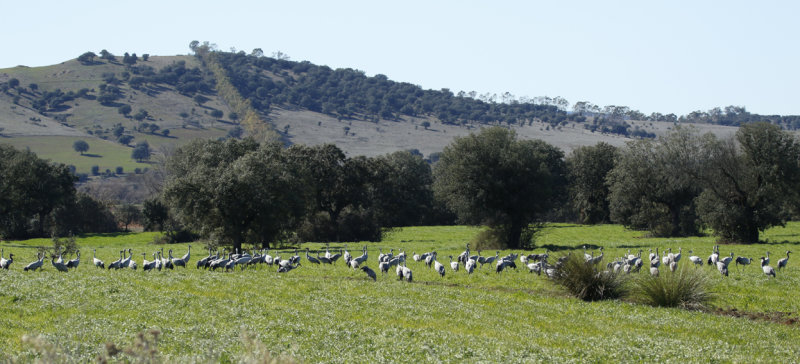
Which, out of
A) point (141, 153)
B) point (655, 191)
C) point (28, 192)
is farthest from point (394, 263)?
point (141, 153)

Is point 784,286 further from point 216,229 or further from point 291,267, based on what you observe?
point 216,229

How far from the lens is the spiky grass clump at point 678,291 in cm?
2209

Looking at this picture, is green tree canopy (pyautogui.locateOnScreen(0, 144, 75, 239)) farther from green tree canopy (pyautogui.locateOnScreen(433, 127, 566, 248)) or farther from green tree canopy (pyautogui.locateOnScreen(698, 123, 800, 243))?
green tree canopy (pyautogui.locateOnScreen(698, 123, 800, 243))

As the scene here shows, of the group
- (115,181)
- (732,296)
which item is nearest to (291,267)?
(732,296)

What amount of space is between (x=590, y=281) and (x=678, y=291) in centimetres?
276

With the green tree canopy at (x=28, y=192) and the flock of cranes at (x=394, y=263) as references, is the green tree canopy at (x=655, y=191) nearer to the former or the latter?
the flock of cranes at (x=394, y=263)

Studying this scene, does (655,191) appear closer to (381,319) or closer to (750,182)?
(750,182)

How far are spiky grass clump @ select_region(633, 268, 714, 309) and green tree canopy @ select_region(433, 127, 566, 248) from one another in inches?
1090

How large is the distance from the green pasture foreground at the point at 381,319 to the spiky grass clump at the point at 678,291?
805 mm

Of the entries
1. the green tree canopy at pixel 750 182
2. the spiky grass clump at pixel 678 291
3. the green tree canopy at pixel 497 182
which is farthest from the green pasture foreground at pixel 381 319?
the green tree canopy at pixel 750 182

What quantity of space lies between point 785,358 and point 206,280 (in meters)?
20.1

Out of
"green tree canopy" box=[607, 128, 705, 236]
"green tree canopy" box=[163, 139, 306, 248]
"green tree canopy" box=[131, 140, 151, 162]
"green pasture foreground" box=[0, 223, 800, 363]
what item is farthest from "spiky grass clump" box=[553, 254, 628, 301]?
"green tree canopy" box=[131, 140, 151, 162]

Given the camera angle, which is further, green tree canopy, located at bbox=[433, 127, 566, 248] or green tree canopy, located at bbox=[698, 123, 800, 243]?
green tree canopy, located at bbox=[698, 123, 800, 243]

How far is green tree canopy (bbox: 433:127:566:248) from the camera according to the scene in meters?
51.2
